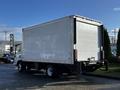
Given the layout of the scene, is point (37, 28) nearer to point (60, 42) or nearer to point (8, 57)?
point (60, 42)

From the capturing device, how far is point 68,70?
15.7 m

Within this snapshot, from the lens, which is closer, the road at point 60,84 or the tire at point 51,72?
the road at point 60,84

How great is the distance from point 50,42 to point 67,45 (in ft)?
6.34

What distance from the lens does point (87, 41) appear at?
16062 millimetres

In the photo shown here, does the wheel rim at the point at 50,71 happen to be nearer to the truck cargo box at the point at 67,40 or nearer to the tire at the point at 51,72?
the tire at the point at 51,72

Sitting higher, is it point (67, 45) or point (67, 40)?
point (67, 40)

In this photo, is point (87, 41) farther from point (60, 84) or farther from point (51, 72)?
point (60, 84)

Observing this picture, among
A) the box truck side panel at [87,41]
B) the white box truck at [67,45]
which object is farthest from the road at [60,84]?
the box truck side panel at [87,41]

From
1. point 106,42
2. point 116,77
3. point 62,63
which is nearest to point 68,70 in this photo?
point 62,63

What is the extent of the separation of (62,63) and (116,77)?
3.51m

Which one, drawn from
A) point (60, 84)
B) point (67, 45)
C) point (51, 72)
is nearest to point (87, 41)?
point (67, 45)

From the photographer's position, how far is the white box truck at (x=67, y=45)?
48.8 feet

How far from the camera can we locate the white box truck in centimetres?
1488

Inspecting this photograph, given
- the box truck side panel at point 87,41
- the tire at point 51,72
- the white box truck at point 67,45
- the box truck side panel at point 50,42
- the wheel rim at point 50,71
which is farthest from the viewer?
the wheel rim at point 50,71
